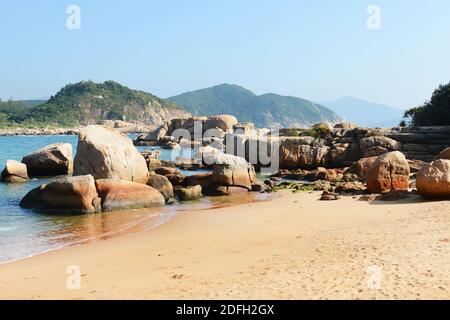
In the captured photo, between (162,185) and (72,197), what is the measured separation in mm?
4667

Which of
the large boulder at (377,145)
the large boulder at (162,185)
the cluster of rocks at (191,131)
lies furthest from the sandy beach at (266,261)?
the cluster of rocks at (191,131)

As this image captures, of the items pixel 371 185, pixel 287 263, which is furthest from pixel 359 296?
pixel 371 185

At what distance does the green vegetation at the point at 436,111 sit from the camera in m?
39.7

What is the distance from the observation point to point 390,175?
1922cm

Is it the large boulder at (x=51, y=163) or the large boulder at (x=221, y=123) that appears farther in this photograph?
the large boulder at (x=221, y=123)

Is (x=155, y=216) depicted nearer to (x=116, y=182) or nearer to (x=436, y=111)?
(x=116, y=182)

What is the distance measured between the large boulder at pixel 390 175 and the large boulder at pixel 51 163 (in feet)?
61.1

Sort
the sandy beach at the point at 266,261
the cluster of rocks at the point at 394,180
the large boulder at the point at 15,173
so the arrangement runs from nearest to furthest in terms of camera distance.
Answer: the sandy beach at the point at 266,261, the cluster of rocks at the point at 394,180, the large boulder at the point at 15,173

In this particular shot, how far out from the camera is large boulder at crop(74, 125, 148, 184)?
66.2 ft

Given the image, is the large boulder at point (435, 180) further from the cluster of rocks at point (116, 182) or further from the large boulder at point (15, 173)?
the large boulder at point (15, 173)

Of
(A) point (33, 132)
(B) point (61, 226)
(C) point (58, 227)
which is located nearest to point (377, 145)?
(B) point (61, 226)

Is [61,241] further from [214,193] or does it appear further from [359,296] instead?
[214,193]

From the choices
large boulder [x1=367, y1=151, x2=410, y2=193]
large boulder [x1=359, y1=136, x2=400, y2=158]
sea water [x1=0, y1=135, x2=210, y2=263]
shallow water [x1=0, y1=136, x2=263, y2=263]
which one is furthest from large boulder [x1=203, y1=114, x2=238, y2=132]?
sea water [x1=0, y1=135, x2=210, y2=263]

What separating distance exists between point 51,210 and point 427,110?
1315 inches
